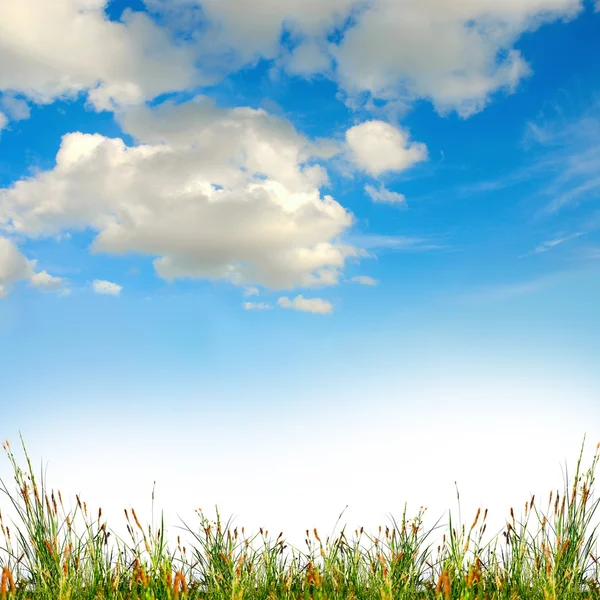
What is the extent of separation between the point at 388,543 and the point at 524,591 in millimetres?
1465

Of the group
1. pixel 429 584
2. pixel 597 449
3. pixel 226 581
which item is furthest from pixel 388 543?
pixel 597 449

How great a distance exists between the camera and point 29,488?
22.4 feet

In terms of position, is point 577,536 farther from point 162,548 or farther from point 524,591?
point 162,548

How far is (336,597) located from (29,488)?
3.37 meters

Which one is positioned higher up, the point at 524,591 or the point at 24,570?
the point at 24,570

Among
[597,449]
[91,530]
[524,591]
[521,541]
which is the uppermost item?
[597,449]

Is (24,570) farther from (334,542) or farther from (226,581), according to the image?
(334,542)

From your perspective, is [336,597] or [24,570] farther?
[24,570]

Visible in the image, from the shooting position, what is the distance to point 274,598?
266 inches

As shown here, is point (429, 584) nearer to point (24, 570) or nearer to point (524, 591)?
point (524, 591)

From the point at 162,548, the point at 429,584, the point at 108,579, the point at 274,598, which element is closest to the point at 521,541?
the point at 429,584

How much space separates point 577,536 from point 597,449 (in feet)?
3.12

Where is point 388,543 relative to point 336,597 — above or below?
above

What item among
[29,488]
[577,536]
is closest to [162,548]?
[29,488]
